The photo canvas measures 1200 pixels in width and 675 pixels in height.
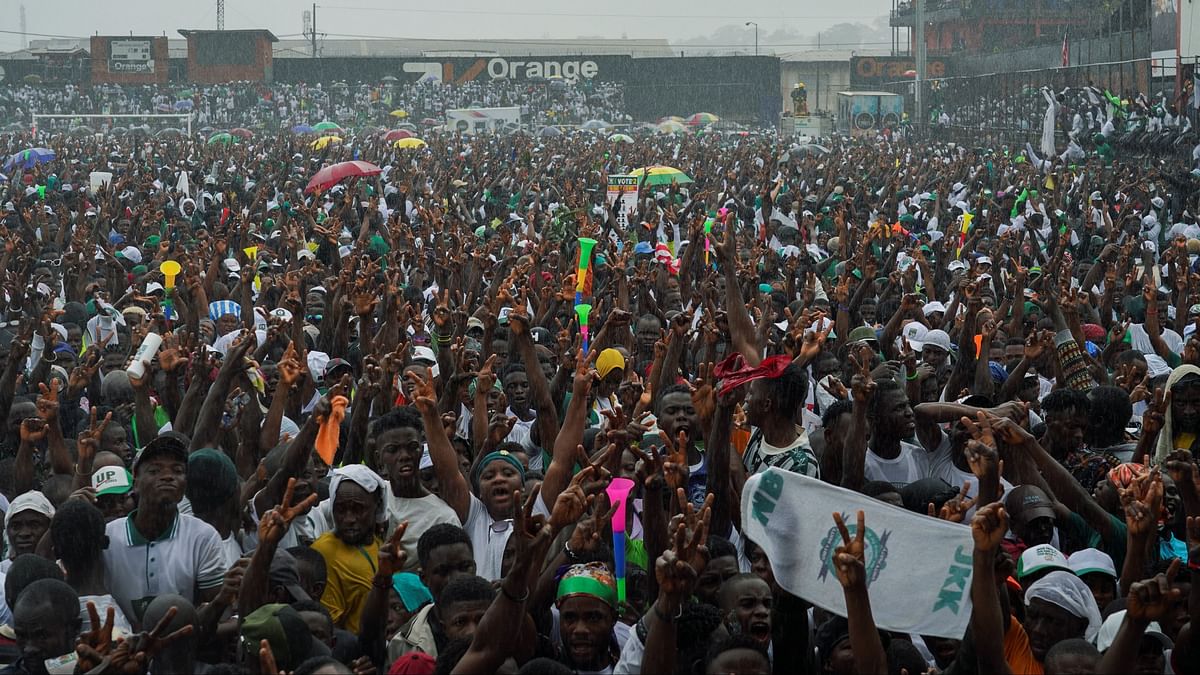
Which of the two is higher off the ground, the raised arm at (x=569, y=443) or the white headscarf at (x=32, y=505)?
the raised arm at (x=569, y=443)

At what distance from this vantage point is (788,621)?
393 cm

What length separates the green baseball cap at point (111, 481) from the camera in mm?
4945

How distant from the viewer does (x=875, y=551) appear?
3707mm

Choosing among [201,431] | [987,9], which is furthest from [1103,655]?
[987,9]

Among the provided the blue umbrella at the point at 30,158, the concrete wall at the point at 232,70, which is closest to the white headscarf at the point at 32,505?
the blue umbrella at the point at 30,158

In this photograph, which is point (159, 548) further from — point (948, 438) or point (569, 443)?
point (948, 438)

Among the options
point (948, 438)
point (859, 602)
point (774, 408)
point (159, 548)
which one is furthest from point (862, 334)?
point (859, 602)

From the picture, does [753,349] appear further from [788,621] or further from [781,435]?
[788,621]

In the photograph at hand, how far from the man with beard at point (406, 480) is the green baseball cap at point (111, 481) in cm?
86

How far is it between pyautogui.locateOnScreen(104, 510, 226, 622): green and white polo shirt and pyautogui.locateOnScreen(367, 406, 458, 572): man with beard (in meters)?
0.61

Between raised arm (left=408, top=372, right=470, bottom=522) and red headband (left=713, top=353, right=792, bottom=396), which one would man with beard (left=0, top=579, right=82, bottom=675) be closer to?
raised arm (left=408, top=372, right=470, bottom=522)

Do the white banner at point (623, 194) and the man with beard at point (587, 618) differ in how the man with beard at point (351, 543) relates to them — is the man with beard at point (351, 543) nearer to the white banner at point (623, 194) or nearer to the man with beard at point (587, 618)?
the man with beard at point (587, 618)

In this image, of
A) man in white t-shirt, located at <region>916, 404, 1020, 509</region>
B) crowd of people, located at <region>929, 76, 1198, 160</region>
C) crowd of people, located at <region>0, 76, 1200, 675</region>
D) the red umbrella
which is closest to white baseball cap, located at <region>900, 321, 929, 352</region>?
crowd of people, located at <region>0, 76, 1200, 675</region>

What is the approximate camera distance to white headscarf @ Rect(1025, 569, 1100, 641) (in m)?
3.99
